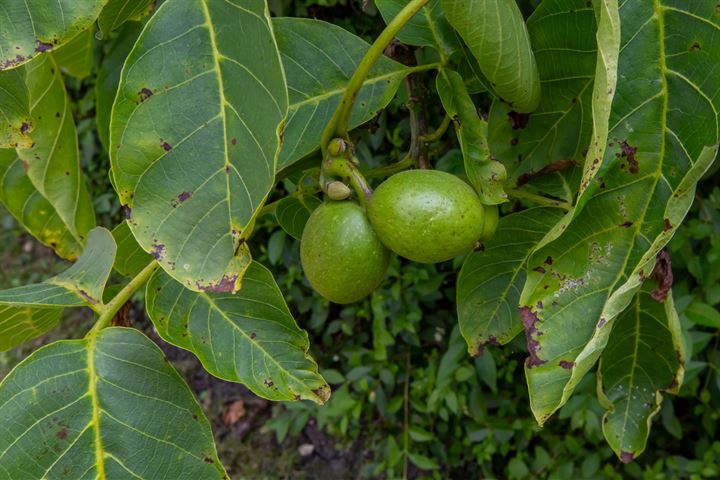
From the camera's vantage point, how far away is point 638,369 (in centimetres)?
86

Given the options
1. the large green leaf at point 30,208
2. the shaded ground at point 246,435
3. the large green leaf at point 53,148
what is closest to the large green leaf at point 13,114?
the large green leaf at point 53,148

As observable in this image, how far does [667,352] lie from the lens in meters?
0.83

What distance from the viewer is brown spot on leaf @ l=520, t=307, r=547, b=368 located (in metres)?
0.70

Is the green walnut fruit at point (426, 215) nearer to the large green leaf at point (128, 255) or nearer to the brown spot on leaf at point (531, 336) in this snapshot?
the brown spot on leaf at point (531, 336)

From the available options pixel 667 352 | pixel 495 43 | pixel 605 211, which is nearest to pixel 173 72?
pixel 495 43

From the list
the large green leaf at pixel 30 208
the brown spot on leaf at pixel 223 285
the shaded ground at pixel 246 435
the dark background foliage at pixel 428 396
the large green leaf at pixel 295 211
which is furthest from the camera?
the shaded ground at pixel 246 435

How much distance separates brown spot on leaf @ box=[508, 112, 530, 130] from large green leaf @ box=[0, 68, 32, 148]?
1.92 ft

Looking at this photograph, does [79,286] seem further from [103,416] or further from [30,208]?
[30,208]

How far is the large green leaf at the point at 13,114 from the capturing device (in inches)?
31.4

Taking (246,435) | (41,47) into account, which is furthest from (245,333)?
(246,435)

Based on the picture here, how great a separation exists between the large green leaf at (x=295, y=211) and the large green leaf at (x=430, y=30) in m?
0.27

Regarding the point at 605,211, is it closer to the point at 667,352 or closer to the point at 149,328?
the point at 667,352

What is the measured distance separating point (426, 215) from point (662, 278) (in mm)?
301

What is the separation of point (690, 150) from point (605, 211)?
10 cm
